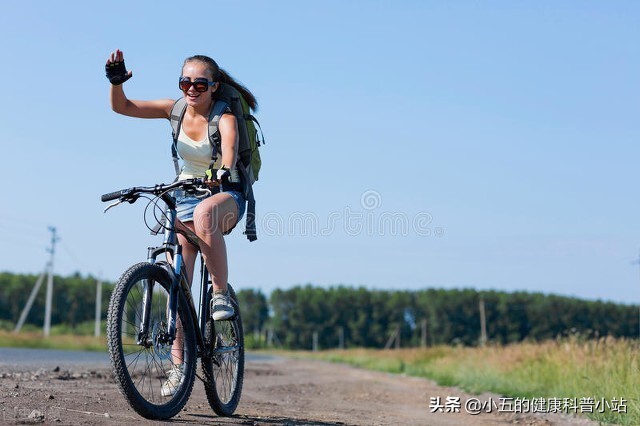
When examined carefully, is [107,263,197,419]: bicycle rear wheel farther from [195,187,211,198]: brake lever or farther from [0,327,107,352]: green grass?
[0,327,107,352]: green grass

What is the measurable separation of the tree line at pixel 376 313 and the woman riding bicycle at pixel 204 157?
395ft

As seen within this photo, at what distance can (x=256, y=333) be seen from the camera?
5507 inches

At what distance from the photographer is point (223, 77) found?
554 cm

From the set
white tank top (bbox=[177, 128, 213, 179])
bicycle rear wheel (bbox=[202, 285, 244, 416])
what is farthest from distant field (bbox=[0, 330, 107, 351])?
white tank top (bbox=[177, 128, 213, 179])

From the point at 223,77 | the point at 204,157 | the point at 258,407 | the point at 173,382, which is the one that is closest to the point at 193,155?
the point at 204,157

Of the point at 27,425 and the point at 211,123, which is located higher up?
the point at 211,123

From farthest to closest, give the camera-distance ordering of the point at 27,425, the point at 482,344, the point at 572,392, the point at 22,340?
the point at 22,340 < the point at 482,344 < the point at 572,392 < the point at 27,425

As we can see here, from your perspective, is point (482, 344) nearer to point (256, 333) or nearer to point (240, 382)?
point (240, 382)

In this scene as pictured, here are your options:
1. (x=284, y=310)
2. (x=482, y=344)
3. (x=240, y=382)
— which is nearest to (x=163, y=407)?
(x=240, y=382)

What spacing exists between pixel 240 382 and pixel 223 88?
2119 mm

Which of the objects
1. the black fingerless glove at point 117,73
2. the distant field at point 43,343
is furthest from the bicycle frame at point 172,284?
the distant field at point 43,343

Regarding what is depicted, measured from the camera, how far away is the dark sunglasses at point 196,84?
5336mm

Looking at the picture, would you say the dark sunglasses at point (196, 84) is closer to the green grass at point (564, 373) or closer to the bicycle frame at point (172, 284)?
the bicycle frame at point (172, 284)

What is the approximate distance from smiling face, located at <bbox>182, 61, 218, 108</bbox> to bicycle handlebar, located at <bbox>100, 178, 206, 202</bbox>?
0.73m
